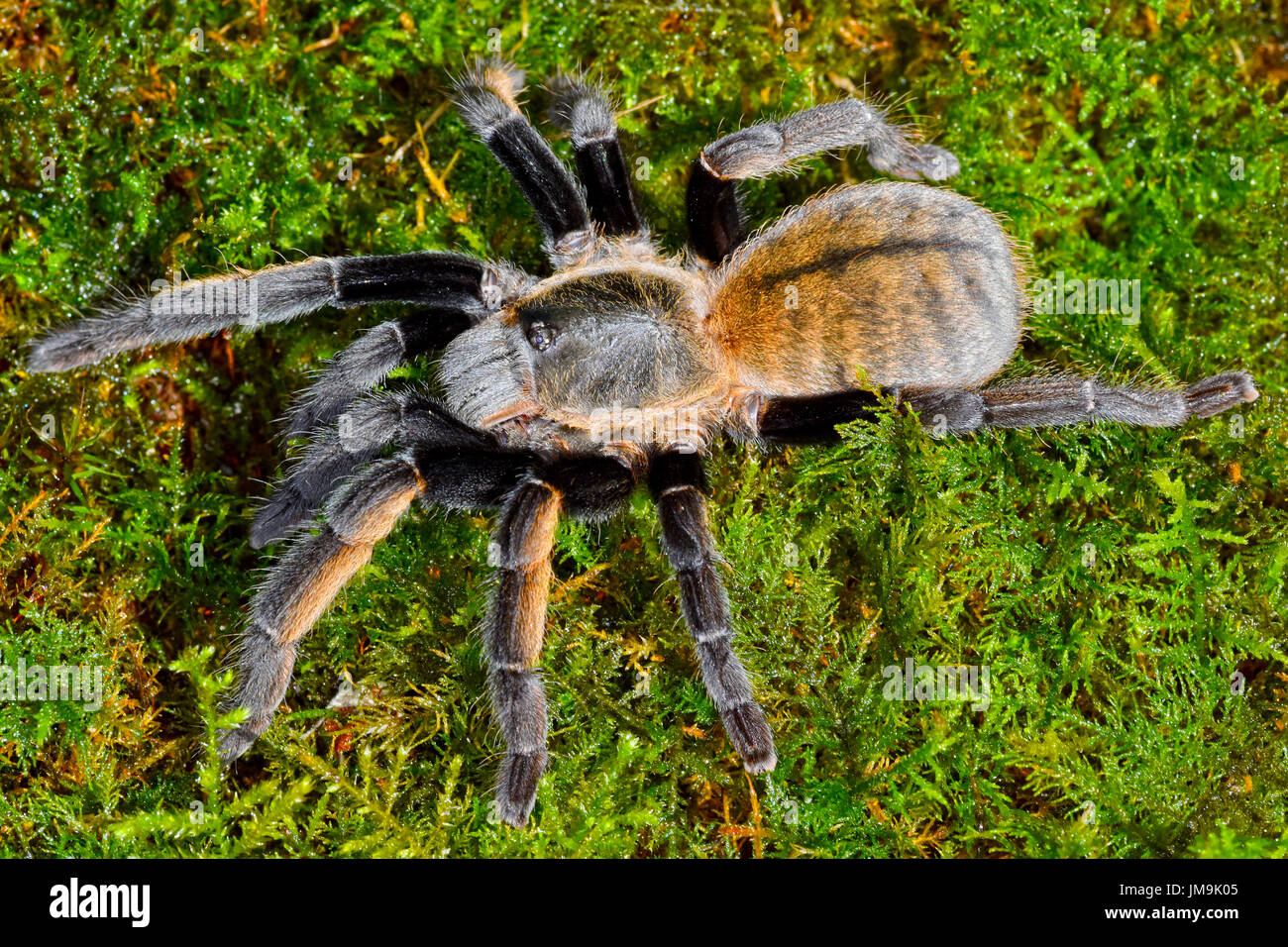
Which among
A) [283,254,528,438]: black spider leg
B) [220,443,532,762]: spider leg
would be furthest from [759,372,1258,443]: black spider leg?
[220,443,532,762]: spider leg

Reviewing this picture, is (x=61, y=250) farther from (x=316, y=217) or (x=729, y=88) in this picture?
(x=729, y=88)

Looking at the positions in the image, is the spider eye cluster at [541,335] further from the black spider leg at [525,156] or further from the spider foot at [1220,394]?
the spider foot at [1220,394]

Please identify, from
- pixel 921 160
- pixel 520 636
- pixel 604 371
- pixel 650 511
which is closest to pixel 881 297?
pixel 921 160

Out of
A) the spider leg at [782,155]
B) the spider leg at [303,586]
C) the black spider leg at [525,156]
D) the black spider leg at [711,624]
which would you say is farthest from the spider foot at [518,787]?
the spider leg at [782,155]

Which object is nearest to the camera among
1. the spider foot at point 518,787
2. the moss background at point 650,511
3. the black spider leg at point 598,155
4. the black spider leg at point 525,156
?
the spider foot at point 518,787

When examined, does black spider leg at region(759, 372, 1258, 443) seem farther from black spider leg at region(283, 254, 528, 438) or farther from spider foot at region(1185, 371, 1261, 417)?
black spider leg at region(283, 254, 528, 438)

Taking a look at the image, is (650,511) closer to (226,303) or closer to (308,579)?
(308,579)
